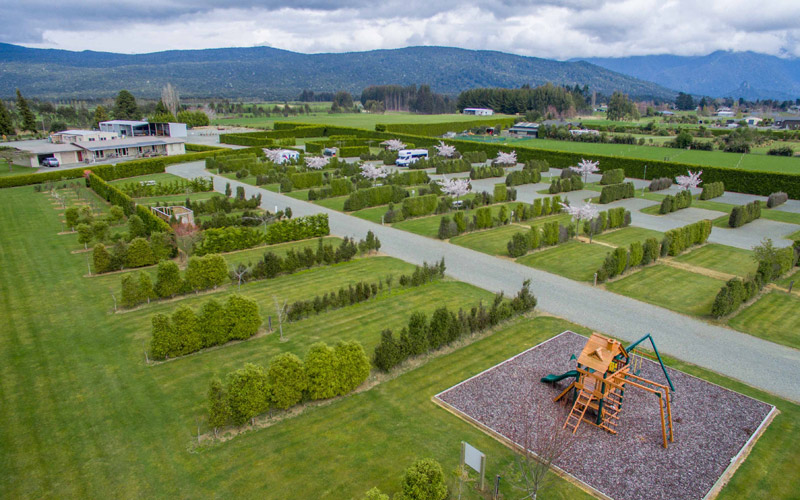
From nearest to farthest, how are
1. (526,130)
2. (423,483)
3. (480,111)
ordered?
(423,483) < (526,130) < (480,111)

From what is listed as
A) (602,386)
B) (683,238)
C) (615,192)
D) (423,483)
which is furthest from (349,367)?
(615,192)

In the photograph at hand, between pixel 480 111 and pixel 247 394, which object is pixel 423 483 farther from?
pixel 480 111

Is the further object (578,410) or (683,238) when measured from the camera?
(683,238)

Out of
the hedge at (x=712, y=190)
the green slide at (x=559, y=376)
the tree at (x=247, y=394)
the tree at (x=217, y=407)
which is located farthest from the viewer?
the hedge at (x=712, y=190)

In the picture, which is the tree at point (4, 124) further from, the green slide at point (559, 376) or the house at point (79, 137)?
the green slide at point (559, 376)

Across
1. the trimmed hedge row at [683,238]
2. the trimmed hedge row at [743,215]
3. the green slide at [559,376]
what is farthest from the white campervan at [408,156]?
the green slide at [559,376]

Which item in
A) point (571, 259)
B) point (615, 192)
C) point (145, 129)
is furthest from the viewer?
point (145, 129)
